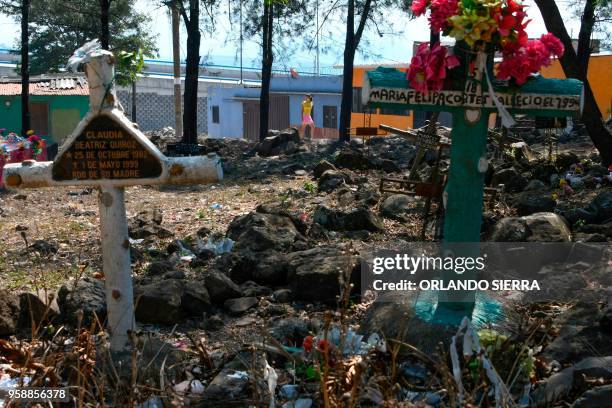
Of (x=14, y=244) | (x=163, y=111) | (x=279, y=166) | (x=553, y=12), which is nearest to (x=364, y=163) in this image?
(x=279, y=166)

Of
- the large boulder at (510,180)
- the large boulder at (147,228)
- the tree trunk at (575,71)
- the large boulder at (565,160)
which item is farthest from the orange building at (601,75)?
the large boulder at (147,228)

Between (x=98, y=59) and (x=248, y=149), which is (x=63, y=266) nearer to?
(x=98, y=59)

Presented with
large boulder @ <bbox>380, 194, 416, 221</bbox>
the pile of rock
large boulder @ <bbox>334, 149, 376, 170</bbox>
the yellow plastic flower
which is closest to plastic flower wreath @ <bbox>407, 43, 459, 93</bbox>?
the yellow plastic flower

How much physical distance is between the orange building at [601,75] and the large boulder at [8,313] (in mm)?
24339

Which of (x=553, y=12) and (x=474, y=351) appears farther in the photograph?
(x=553, y=12)

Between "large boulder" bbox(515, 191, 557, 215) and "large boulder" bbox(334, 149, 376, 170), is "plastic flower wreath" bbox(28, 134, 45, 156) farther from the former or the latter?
"large boulder" bbox(515, 191, 557, 215)

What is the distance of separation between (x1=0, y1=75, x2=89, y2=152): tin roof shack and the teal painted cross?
71.8 feet

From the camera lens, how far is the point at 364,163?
45.0ft

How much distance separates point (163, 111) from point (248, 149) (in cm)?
2021

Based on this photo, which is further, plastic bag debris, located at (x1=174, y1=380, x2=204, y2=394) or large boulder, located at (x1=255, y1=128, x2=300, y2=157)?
large boulder, located at (x1=255, y1=128, x2=300, y2=157)

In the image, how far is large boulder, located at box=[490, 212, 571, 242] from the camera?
668cm

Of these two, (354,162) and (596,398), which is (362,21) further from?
(596,398)

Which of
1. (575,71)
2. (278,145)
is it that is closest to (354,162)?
(575,71)

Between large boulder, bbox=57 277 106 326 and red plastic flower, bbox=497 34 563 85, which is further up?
red plastic flower, bbox=497 34 563 85
